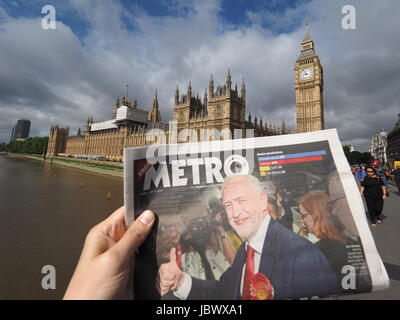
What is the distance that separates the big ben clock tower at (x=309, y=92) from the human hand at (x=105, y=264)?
45.4 meters

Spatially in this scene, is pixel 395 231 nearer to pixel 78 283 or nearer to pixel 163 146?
pixel 163 146

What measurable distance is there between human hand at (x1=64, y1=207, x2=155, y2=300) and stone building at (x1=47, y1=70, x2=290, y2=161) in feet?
95.2

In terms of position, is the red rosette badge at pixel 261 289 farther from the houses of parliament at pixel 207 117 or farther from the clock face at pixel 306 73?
the clock face at pixel 306 73

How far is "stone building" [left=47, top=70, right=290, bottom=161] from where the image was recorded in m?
33.0

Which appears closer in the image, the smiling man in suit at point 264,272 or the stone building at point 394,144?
the smiling man in suit at point 264,272

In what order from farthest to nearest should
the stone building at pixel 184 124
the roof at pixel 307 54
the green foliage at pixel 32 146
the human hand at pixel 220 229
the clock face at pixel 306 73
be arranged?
the green foliage at pixel 32 146 → the roof at pixel 307 54 → the clock face at pixel 306 73 → the stone building at pixel 184 124 → the human hand at pixel 220 229

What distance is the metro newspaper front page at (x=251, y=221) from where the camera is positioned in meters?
1.26

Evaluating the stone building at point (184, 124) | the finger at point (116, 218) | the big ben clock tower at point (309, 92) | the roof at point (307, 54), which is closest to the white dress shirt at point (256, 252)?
the finger at point (116, 218)

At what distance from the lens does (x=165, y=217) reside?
138cm

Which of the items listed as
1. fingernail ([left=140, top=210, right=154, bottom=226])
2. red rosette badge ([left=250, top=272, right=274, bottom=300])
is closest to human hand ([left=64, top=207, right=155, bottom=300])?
fingernail ([left=140, top=210, right=154, bottom=226])

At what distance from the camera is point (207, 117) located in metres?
34.8

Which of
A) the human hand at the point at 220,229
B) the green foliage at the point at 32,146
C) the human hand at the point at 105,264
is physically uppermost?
the green foliage at the point at 32,146
